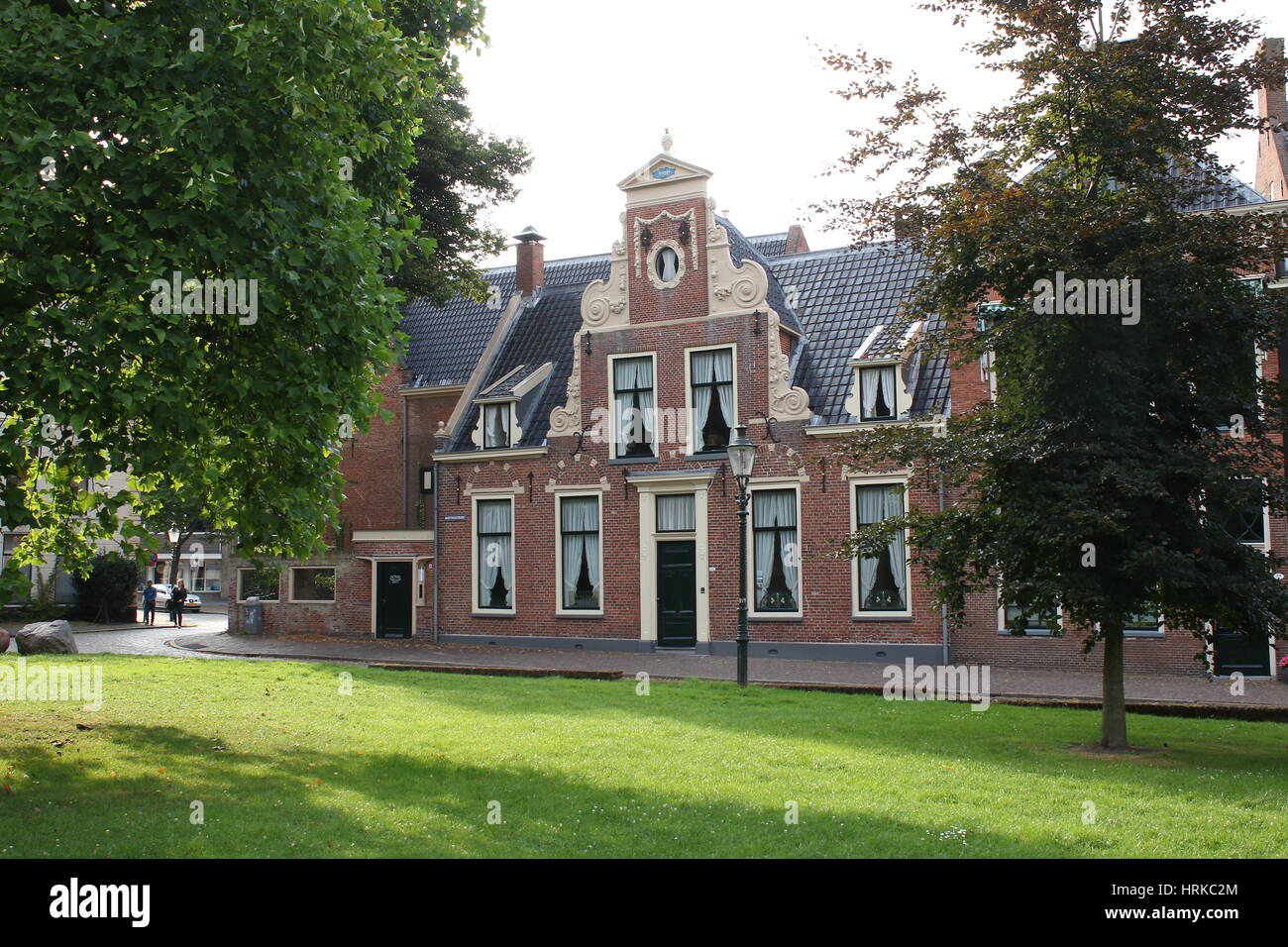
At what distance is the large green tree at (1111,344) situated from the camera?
12047 mm

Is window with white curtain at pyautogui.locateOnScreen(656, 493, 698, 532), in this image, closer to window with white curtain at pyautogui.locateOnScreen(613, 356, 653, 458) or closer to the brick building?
the brick building

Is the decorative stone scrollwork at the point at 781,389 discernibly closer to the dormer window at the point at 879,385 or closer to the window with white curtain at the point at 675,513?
the dormer window at the point at 879,385

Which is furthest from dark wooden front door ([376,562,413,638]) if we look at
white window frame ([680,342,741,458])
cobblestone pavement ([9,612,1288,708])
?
white window frame ([680,342,741,458])

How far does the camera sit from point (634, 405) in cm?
2839

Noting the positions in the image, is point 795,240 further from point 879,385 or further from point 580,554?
point 580,554

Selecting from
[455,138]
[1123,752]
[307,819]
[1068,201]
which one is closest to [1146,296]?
[1068,201]

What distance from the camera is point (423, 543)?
104 feet

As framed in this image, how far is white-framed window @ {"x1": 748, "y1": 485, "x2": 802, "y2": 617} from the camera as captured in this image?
26312 mm

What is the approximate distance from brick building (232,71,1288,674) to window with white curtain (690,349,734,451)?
1.5 inches

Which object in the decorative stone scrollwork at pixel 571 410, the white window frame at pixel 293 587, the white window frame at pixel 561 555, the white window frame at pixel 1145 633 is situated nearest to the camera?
the white window frame at pixel 1145 633

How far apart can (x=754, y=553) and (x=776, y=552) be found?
0.54 metres

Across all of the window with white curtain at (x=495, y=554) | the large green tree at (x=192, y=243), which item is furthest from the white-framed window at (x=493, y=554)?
the large green tree at (x=192, y=243)

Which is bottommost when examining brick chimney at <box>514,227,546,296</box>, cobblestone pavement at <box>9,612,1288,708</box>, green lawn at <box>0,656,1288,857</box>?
cobblestone pavement at <box>9,612,1288,708</box>

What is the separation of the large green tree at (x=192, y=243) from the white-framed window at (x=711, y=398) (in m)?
15.5
